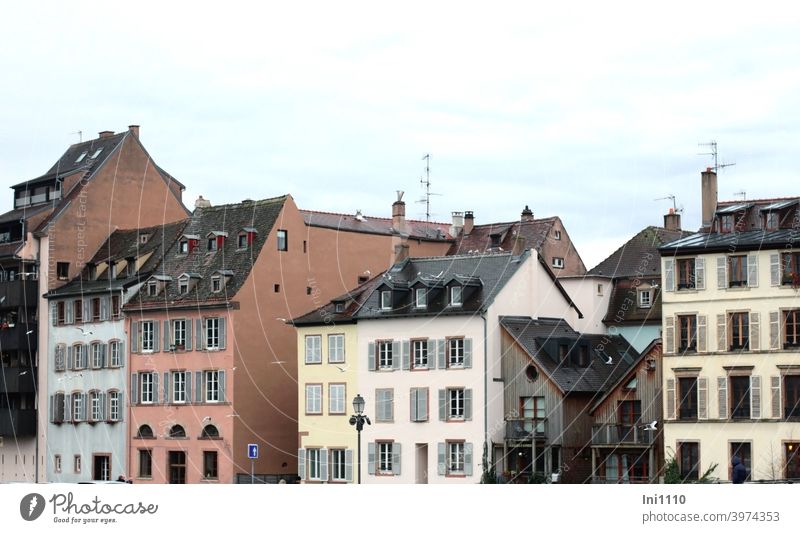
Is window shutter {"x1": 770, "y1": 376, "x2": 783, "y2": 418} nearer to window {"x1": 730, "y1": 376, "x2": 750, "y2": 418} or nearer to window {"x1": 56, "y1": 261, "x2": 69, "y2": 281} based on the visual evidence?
window {"x1": 730, "y1": 376, "x2": 750, "y2": 418}

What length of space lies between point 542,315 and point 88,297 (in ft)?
95.3

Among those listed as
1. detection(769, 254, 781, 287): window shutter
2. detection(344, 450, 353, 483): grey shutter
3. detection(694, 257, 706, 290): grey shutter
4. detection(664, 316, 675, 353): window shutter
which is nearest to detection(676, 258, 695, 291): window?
detection(694, 257, 706, 290): grey shutter

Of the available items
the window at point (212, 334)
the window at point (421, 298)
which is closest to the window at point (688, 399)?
the window at point (421, 298)

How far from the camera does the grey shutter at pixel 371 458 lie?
3472 inches

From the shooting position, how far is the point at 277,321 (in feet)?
314

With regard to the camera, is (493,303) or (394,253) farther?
(394,253)

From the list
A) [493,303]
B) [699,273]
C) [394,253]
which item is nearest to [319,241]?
[394,253]

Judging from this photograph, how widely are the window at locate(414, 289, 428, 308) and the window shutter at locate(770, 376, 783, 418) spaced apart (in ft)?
62.9

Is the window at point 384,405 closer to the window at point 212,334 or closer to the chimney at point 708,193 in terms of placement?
the window at point 212,334

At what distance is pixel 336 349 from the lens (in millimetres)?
90688

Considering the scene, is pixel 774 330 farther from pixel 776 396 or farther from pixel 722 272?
pixel 722 272
